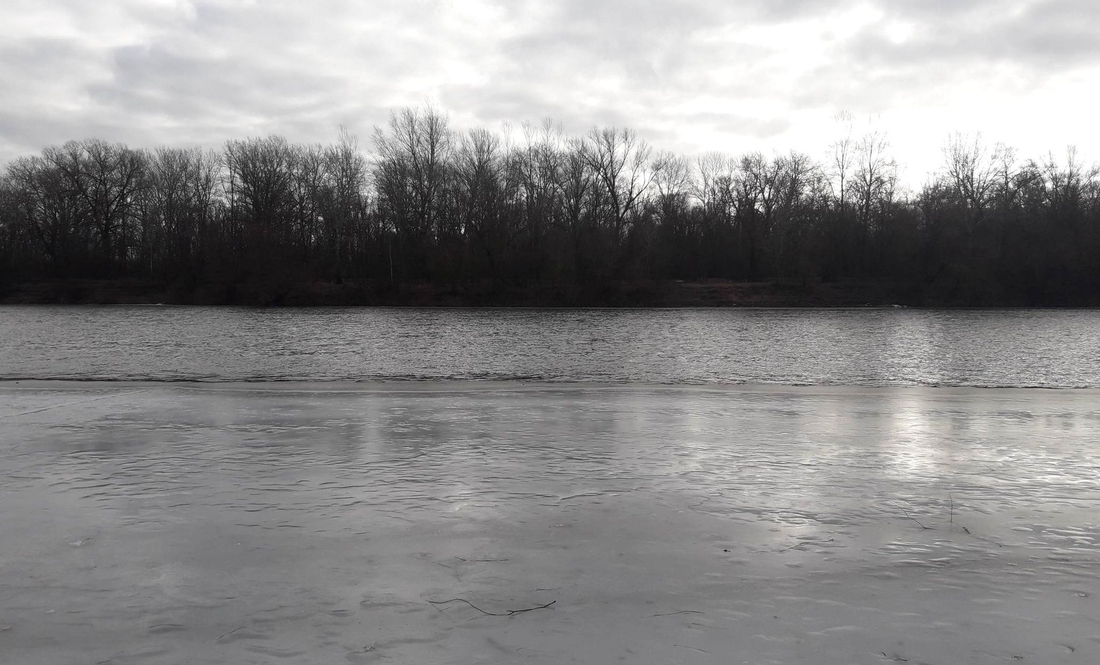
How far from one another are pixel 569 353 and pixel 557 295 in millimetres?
40711

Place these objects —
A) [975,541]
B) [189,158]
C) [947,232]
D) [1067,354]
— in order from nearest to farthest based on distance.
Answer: [975,541] < [1067,354] < [947,232] < [189,158]

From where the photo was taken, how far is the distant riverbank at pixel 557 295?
62906 mm

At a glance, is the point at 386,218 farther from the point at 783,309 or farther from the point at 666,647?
the point at 666,647

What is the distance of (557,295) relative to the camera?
63531 mm

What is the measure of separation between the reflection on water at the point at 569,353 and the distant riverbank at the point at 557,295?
2500cm

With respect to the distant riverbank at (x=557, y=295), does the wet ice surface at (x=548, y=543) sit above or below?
below

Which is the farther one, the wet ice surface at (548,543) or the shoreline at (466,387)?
the shoreline at (466,387)

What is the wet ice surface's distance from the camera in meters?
3.80

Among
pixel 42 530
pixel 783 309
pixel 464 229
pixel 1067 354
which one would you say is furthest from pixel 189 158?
pixel 42 530

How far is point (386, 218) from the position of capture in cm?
7281

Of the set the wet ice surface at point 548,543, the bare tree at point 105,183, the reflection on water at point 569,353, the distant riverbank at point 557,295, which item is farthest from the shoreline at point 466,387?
the bare tree at point 105,183

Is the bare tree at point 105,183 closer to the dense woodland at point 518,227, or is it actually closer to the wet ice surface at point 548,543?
the dense woodland at point 518,227

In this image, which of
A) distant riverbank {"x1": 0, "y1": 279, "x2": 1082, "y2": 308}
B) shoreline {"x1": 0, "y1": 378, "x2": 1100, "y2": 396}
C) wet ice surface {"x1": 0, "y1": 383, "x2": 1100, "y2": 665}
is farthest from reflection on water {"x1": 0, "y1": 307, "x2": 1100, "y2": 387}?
distant riverbank {"x1": 0, "y1": 279, "x2": 1082, "y2": 308}

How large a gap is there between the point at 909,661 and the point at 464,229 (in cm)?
7026
